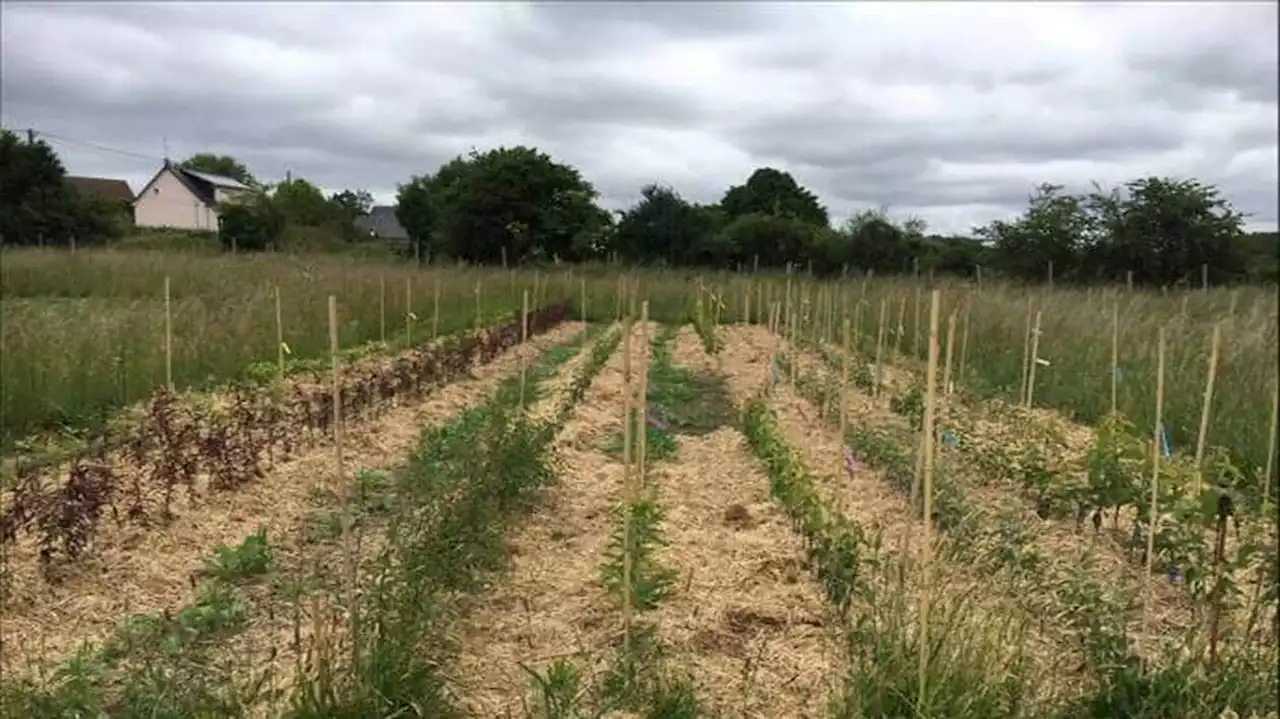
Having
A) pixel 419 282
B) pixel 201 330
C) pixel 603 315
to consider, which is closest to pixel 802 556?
pixel 201 330

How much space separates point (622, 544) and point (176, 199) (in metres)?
55.5

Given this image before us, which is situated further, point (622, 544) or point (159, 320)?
point (159, 320)

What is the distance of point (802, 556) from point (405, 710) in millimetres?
1902

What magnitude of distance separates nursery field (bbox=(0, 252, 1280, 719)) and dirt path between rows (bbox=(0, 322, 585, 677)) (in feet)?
0.05

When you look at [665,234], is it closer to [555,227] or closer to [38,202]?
[555,227]

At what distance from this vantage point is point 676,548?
159 inches

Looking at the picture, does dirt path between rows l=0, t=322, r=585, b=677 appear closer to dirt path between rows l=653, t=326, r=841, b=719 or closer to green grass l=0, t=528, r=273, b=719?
green grass l=0, t=528, r=273, b=719

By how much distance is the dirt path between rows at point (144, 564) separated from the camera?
10.2ft

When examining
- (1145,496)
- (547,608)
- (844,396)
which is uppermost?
(844,396)

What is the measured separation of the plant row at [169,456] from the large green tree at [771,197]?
3283 cm

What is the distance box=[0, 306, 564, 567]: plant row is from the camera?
11.6 ft

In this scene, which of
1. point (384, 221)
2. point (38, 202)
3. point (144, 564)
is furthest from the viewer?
point (384, 221)

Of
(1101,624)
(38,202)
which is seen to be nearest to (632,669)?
(1101,624)

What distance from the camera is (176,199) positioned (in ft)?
171
